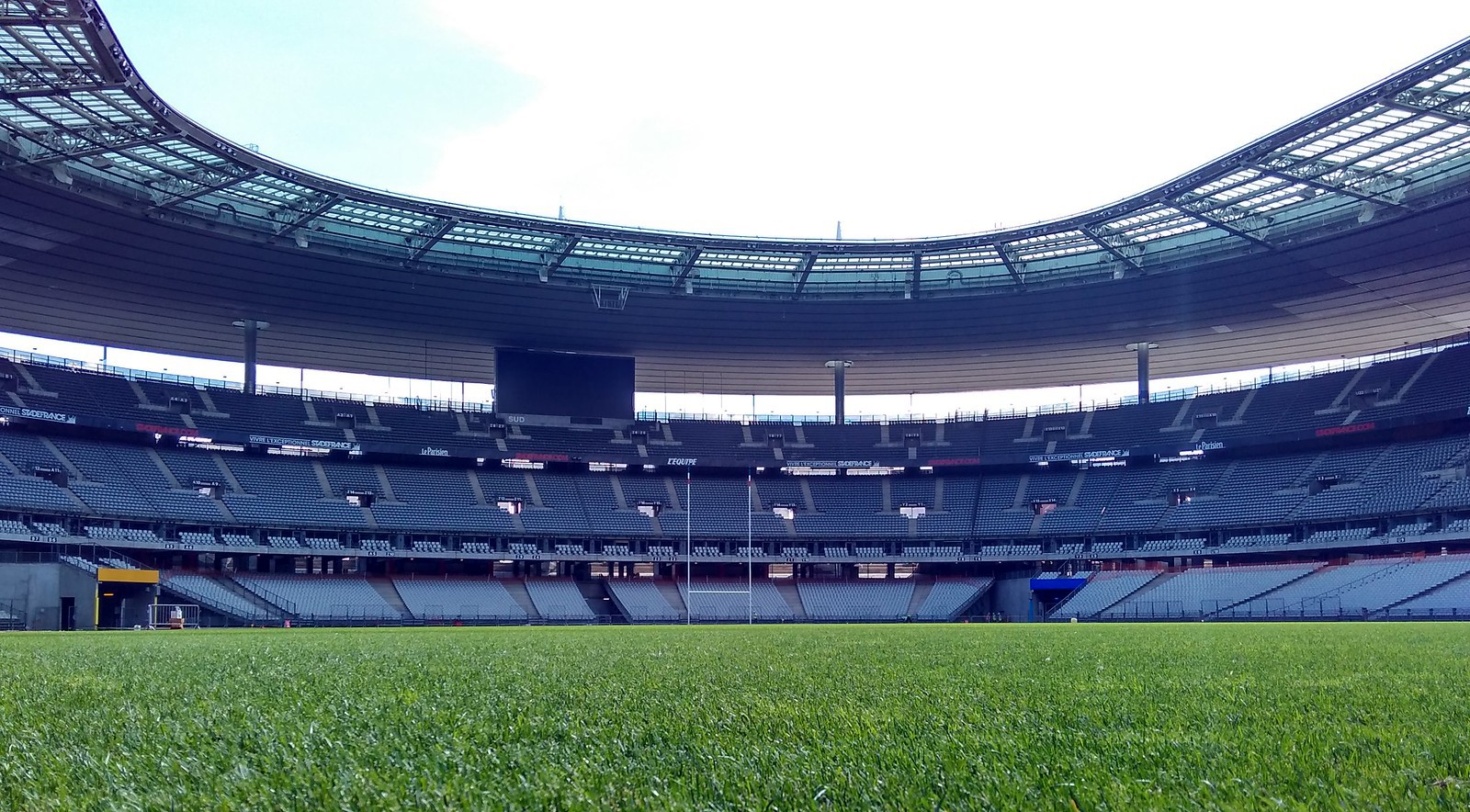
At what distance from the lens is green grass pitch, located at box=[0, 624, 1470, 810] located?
323cm

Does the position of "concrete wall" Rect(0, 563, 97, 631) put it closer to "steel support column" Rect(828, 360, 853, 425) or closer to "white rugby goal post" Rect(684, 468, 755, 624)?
"white rugby goal post" Rect(684, 468, 755, 624)

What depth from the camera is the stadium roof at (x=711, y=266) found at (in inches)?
1485

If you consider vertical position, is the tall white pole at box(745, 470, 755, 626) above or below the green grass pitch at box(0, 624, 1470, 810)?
below

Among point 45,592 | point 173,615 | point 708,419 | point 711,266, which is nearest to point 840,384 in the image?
point 708,419

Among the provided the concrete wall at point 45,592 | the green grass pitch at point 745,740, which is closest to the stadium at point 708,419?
the concrete wall at point 45,592

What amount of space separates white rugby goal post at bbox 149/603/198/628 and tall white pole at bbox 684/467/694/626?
23.4 m

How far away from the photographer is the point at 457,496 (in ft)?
214

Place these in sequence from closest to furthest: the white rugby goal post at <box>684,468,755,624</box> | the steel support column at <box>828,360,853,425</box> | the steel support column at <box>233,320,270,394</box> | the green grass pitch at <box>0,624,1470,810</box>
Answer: the green grass pitch at <box>0,624,1470,810</box> < the steel support column at <box>233,320,270,394</box> < the white rugby goal post at <box>684,468,755,624</box> < the steel support column at <box>828,360,853,425</box>

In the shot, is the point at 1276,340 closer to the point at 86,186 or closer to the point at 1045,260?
the point at 1045,260

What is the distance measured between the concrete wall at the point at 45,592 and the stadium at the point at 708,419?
0.50 ft

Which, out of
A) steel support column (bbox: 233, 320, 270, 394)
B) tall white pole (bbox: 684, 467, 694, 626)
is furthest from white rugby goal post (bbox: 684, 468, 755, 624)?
steel support column (bbox: 233, 320, 270, 394)

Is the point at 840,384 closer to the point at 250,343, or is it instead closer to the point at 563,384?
the point at 563,384

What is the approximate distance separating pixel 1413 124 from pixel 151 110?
40.8m

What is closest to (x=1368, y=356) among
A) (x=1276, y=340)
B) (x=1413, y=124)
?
(x=1276, y=340)
